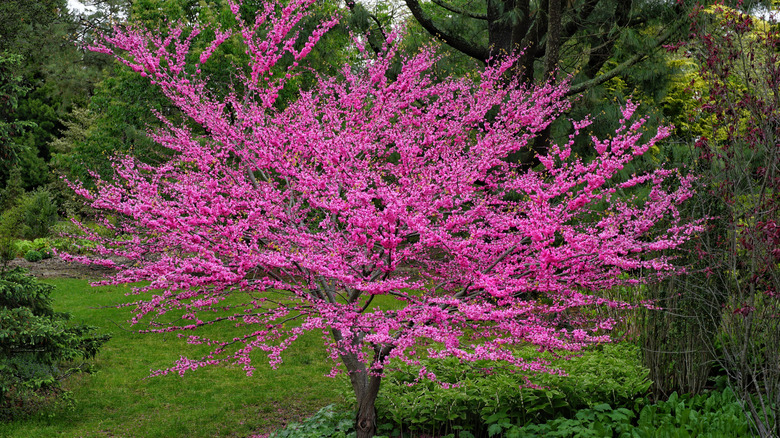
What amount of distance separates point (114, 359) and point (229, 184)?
171 inches

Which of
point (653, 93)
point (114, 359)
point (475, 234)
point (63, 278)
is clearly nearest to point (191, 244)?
point (475, 234)

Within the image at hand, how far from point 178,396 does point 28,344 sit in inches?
64.0

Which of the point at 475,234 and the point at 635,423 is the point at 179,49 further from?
the point at 635,423

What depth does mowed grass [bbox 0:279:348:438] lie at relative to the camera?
580cm

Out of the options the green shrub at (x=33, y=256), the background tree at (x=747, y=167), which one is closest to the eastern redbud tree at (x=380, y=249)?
the background tree at (x=747, y=167)

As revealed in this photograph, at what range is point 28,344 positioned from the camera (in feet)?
19.7

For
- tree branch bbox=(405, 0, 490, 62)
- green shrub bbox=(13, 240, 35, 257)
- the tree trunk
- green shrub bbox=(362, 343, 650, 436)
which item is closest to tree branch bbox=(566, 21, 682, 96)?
tree branch bbox=(405, 0, 490, 62)

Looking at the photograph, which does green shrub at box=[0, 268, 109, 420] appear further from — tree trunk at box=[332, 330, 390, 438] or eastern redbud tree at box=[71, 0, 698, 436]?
tree trunk at box=[332, 330, 390, 438]

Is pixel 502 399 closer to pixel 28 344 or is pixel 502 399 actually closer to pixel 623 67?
pixel 28 344

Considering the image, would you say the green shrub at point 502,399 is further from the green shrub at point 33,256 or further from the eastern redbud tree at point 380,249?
the green shrub at point 33,256

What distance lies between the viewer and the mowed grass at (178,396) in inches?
229

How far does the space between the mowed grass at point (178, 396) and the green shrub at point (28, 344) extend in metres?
0.31

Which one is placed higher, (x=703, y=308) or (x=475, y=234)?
(x=475, y=234)

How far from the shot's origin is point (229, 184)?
5223mm
